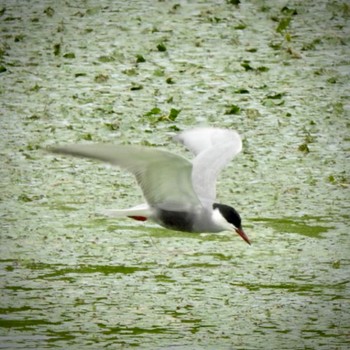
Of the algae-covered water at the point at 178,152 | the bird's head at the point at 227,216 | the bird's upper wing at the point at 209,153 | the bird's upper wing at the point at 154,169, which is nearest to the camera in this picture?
the bird's upper wing at the point at 154,169

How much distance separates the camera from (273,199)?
8.37 metres

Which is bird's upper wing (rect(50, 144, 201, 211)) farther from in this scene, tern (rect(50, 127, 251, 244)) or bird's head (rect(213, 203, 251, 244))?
bird's head (rect(213, 203, 251, 244))

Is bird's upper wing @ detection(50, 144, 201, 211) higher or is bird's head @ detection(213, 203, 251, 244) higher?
bird's upper wing @ detection(50, 144, 201, 211)

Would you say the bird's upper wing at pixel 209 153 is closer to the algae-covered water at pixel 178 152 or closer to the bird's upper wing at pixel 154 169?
the bird's upper wing at pixel 154 169

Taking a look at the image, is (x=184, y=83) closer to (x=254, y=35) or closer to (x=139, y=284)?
(x=254, y=35)

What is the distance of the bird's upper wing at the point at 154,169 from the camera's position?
6.23m

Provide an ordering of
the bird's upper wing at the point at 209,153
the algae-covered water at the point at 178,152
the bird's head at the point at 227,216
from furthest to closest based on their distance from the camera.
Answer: the bird's upper wing at the point at 209,153
the bird's head at the point at 227,216
the algae-covered water at the point at 178,152

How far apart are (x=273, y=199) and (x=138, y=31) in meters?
3.87

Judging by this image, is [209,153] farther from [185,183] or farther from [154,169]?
[154,169]

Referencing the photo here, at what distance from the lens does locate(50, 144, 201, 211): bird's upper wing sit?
6230 millimetres

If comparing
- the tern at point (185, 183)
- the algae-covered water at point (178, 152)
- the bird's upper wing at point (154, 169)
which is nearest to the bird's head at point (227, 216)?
the tern at point (185, 183)

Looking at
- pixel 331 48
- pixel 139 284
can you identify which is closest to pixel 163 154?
pixel 139 284

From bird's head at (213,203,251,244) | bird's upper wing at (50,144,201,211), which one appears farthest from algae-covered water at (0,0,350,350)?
bird's upper wing at (50,144,201,211)

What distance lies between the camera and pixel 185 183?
6.88m
